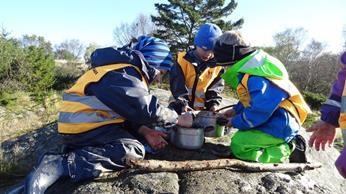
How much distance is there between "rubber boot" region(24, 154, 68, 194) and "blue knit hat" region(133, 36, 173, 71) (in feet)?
4.01

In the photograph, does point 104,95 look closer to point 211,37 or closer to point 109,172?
point 109,172

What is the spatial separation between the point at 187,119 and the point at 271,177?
97 centimetres

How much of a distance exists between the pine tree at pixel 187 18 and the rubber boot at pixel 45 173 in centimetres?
2069

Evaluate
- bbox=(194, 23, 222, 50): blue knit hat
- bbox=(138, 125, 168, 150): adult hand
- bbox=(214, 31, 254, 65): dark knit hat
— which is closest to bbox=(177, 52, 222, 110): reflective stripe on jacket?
bbox=(194, 23, 222, 50): blue knit hat

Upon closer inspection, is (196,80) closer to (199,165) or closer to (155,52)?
(155,52)

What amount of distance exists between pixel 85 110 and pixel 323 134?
6.65ft

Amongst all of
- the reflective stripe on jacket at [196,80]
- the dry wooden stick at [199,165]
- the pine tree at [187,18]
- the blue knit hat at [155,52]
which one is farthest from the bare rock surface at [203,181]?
the pine tree at [187,18]

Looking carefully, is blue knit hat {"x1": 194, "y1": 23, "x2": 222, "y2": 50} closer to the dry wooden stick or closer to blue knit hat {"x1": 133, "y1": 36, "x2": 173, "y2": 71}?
blue knit hat {"x1": 133, "y1": 36, "x2": 173, "y2": 71}

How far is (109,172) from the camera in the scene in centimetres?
356

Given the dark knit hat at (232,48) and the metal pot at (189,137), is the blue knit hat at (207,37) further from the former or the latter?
the metal pot at (189,137)

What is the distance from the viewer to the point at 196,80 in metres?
5.62

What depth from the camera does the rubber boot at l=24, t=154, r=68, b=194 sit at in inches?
128

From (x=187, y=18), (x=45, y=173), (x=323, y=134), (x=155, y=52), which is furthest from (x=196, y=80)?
(x=187, y=18)

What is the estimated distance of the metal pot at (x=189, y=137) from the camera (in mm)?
4027
